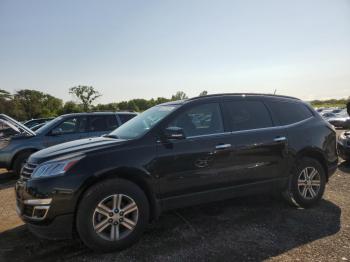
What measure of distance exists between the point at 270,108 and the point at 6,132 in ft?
20.4

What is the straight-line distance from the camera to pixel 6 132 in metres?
7.38

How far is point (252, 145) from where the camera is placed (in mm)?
4270

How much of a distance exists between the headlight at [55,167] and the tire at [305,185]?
3187mm

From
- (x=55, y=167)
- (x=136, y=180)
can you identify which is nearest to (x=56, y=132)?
(x=55, y=167)

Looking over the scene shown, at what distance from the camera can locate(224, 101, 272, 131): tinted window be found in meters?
4.34

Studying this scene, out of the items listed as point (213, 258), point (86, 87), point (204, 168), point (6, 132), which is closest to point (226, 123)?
point (204, 168)

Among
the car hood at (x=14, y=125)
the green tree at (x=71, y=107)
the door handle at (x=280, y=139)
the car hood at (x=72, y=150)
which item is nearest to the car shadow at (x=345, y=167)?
the door handle at (x=280, y=139)

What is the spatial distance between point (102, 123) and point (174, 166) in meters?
5.36

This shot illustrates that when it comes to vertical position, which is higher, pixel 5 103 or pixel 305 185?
pixel 5 103

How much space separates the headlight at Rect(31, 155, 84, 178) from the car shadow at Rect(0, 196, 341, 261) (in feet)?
3.05

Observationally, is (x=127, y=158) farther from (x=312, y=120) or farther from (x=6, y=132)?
(x=6, y=132)

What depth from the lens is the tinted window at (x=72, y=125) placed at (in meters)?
8.28

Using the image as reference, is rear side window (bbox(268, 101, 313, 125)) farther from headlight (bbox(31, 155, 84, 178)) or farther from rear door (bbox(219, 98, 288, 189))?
headlight (bbox(31, 155, 84, 178))

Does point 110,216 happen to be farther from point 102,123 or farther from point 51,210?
point 102,123
